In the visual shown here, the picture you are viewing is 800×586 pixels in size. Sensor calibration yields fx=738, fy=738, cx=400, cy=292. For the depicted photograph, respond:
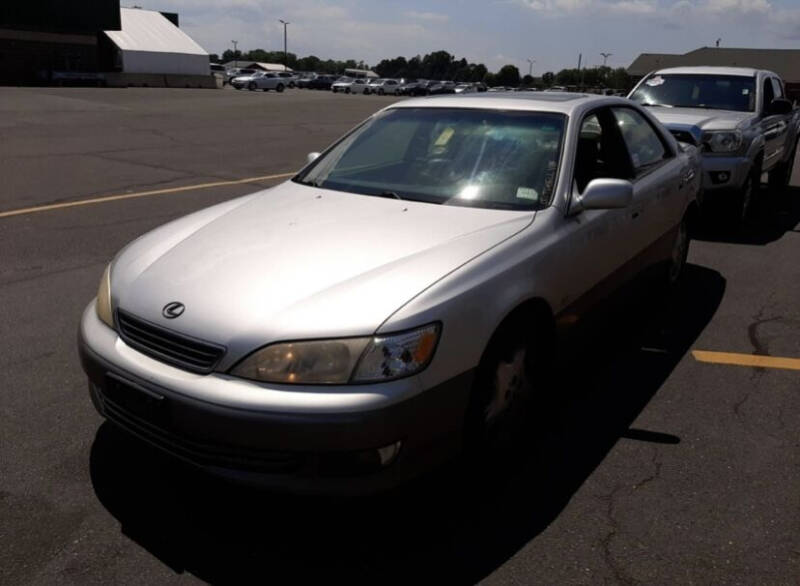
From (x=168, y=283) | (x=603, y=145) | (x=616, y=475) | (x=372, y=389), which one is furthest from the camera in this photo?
(x=603, y=145)

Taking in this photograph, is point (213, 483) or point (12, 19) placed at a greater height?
point (12, 19)

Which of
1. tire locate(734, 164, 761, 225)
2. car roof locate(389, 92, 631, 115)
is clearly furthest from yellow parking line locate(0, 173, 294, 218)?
tire locate(734, 164, 761, 225)

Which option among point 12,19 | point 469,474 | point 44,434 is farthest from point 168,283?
point 12,19

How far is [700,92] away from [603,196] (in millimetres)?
6736

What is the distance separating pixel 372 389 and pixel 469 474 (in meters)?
→ 0.79

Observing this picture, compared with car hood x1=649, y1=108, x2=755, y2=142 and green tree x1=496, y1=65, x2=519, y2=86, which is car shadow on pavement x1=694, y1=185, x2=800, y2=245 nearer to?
car hood x1=649, y1=108, x2=755, y2=142

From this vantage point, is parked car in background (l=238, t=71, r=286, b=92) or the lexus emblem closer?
the lexus emblem

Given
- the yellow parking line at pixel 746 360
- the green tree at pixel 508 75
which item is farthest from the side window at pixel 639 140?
the green tree at pixel 508 75

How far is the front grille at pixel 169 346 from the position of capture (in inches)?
102

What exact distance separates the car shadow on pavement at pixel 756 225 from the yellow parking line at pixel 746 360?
3.43 meters

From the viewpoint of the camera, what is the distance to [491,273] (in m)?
2.92

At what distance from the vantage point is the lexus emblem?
2.71 metres

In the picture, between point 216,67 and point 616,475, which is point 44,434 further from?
point 216,67

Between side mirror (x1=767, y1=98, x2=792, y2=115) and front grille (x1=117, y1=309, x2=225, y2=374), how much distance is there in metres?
8.45
